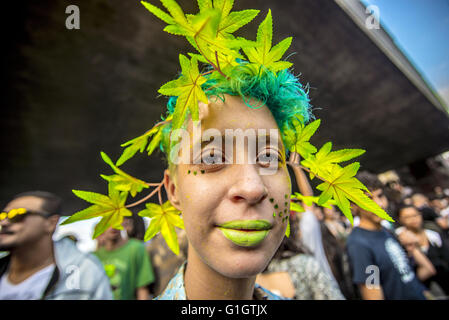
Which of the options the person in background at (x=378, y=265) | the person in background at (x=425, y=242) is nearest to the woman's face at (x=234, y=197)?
the person in background at (x=378, y=265)

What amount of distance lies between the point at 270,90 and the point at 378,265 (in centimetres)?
172

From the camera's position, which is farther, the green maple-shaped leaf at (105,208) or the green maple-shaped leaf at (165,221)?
the green maple-shaped leaf at (165,221)

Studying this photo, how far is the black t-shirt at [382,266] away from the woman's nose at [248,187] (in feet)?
5.09

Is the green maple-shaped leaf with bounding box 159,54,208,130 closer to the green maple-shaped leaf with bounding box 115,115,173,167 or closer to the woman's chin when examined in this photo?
the green maple-shaped leaf with bounding box 115,115,173,167

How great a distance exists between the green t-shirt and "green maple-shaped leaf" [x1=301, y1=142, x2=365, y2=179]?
1914 millimetres

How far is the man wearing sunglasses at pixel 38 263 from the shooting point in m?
1.35

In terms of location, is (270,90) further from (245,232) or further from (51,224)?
(51,224)

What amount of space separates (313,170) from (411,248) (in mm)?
2373

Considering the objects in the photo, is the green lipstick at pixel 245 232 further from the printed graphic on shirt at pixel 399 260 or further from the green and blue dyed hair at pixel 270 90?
the printed graphic on shirt at pixel 399 260

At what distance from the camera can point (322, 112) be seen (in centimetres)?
90

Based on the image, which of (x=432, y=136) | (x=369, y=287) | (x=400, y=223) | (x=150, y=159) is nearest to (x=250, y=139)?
(x=369, y=287)

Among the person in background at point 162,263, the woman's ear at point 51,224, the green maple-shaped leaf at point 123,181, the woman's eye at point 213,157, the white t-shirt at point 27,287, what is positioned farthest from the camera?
the person in background at point 162,263

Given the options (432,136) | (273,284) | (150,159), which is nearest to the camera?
(273,284)
